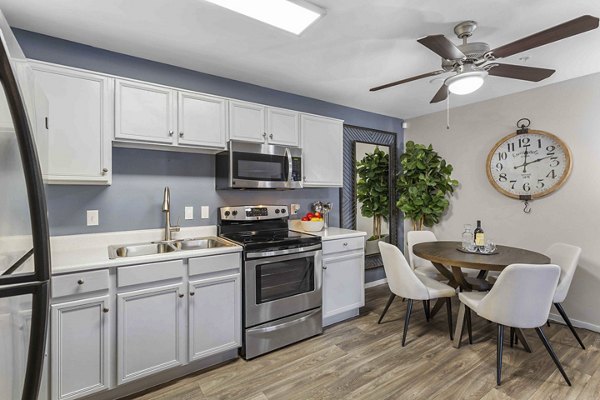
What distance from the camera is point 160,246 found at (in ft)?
8.06

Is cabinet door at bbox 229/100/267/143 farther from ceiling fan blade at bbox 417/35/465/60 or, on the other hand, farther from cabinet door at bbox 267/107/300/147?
ceiling fan blade at bbox 417/35/465/60

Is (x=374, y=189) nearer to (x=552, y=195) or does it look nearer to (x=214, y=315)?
(x=552, y=195)

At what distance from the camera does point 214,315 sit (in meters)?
2.26

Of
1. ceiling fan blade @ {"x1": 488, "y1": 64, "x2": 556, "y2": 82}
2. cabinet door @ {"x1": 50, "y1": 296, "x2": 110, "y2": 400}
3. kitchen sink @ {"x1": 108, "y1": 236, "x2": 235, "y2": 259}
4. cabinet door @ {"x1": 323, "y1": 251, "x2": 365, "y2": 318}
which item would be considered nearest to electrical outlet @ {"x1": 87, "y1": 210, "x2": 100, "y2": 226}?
kitchen sink @ {"x1": 108, "y1": 236, "x2": 235, "y2": 259}

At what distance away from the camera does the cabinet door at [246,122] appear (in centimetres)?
268

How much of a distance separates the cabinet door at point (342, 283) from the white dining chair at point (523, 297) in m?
1.26

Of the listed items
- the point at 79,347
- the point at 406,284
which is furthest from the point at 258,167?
the point at 79,347

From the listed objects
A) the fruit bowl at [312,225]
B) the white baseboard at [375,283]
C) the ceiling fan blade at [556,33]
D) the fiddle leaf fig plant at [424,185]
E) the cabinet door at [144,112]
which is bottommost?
the white baseboard at [375,283]

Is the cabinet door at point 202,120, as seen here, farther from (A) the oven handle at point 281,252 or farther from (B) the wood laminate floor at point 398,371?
(B) the wood laminate floor at point 398,371

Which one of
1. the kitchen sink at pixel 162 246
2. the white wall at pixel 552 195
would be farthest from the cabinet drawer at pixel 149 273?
the white wall at pixel 552 195

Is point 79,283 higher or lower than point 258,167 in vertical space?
lower

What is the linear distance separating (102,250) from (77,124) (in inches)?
36.0

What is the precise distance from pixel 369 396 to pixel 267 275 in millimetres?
1144

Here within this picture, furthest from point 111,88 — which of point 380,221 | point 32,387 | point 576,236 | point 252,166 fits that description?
point 576,236
